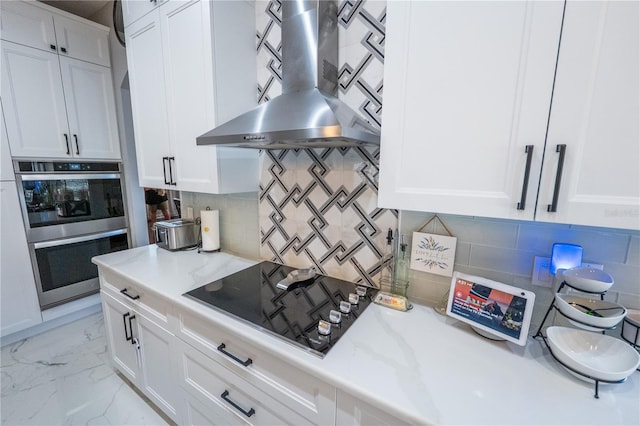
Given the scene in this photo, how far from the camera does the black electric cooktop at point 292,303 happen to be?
3.08ft

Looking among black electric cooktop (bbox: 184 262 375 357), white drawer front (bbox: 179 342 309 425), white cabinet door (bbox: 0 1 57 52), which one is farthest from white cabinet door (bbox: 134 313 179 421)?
white cabinet door (bbox: 0 1 57 52)

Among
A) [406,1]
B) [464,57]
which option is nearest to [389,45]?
[406,1]

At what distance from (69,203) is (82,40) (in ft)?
4.53

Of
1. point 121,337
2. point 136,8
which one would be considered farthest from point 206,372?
point 136,8

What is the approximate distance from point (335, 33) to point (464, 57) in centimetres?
71

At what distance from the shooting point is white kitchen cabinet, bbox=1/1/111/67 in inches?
75.4

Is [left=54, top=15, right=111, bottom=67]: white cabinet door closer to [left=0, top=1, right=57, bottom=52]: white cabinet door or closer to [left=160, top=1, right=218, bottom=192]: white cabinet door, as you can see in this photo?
[left=0, top=1, right=57, bottom=52]: white cabinet door

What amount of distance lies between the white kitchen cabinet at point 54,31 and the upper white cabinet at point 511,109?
2.72 metres

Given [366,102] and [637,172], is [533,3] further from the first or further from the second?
[366,102]

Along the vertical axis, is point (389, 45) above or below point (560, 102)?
above

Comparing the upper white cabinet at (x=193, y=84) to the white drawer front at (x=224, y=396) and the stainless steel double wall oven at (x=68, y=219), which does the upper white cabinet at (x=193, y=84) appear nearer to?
the white drawer front at (x=224, y=396)

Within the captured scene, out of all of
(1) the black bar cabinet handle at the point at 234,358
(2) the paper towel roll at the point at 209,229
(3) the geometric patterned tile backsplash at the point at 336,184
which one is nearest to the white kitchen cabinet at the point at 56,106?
(2) the paper towel roll at the point at 209,229

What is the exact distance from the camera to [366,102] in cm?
122

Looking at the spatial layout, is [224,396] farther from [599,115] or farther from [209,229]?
[599,115]
